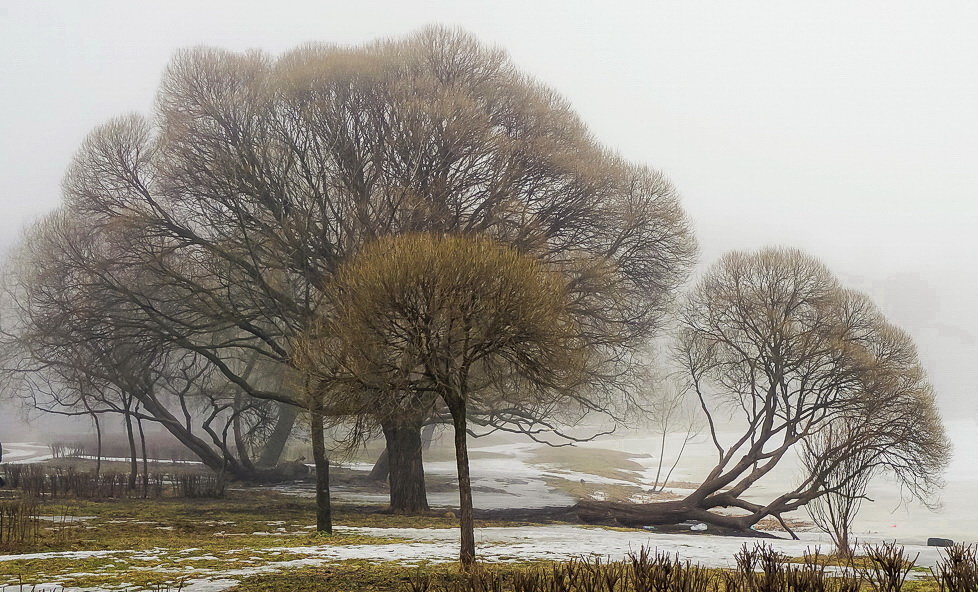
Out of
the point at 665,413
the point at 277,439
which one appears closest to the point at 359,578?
the point at 277,439

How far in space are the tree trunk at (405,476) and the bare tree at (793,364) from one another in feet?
18.6

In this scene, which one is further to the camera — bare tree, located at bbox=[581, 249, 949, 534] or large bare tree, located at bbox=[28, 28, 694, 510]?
bare tree, located at bbox=[581, 249, 949, 534]

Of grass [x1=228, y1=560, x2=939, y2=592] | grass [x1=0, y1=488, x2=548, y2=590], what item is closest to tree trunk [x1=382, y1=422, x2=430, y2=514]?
grass [x1=0, y1=488, x2=548, y2=590]

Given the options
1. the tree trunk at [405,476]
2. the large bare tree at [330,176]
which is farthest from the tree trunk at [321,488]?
the tree trunk at [405,476]

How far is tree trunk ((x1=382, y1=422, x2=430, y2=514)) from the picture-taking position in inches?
928

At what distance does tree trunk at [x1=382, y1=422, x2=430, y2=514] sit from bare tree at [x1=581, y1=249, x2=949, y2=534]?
18.6ft

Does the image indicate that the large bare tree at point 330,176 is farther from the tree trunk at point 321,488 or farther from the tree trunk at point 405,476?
the tree trunk at point 321,488

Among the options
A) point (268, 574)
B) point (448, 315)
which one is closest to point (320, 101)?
point (448, 315)

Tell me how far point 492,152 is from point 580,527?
36.8 ft

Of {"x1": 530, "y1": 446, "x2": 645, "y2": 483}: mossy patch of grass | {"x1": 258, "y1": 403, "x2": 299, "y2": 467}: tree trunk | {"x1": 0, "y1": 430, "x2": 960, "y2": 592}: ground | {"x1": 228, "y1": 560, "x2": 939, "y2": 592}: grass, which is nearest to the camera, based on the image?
{"x1": 228, "y1": 560, "x2": 939, "y2": 592}: grass

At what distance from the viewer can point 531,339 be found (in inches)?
498

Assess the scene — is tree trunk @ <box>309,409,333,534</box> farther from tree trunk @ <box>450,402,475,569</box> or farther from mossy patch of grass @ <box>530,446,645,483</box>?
mossy patch of grass @ <box>530,446,645,483</box>

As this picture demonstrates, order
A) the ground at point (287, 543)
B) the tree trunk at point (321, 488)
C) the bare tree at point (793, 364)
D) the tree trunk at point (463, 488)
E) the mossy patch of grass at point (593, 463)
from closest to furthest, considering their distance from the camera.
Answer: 1. the ground at point (287, 543)
2. the tree trunk at point (463, 488)
3. the tree trunk at point (321, 488)
4. the bare tree at point (793, 364)
5. the mossy patch of grass at point (593, 463)

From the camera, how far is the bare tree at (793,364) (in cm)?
2312
